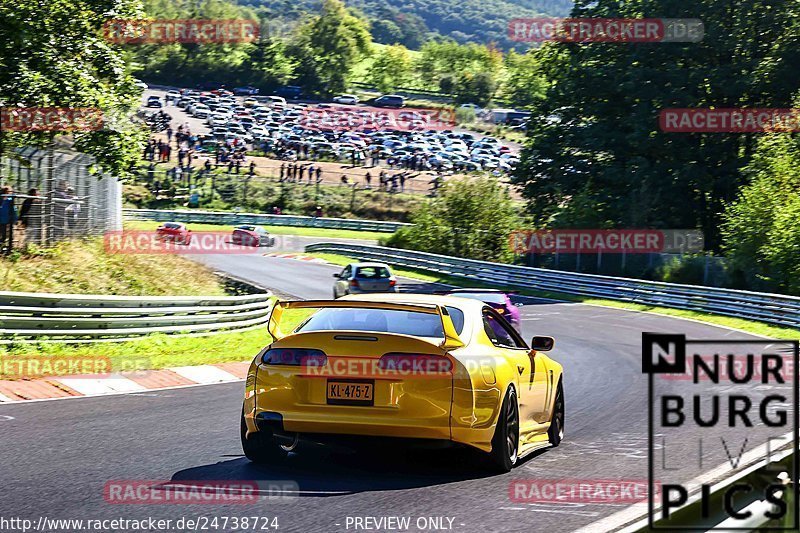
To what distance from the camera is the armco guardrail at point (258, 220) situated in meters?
66.2

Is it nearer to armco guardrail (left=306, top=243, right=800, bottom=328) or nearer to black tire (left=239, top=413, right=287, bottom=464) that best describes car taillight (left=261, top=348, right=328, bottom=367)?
black tire (left=239, top=413, right=287, bottom=464)

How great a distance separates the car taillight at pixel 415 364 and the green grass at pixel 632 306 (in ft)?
75.9

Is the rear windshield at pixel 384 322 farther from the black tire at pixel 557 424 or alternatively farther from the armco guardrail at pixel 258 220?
the armco guardrail at pixel 258 220

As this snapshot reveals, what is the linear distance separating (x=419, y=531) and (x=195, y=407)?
6.12 meters

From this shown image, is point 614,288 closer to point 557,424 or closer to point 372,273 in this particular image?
point 372,273

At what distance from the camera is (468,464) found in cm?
884

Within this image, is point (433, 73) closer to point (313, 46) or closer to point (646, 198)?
point (313, 46)

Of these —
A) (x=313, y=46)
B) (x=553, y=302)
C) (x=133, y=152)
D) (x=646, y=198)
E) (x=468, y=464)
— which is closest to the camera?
(x=468, y=464)

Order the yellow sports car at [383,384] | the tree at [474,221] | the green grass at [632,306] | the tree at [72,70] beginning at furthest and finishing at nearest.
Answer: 1. the tree at [474,221]
2. the green grass at [632,306]
3. the tree at [72,70]
4. the yellow sports car at [383,384]

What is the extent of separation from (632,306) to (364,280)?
1109 centimetres

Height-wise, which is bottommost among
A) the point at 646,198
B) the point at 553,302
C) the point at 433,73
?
the point at 553,302

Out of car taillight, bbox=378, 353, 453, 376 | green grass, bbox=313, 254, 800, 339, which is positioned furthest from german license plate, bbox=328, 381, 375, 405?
green grass, bbox=313, 254, 800, 339

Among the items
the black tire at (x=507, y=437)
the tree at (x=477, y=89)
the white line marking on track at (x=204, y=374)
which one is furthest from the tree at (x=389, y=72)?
the black tire at (x=507, y=437)

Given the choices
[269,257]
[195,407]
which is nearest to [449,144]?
A: [269,257]
